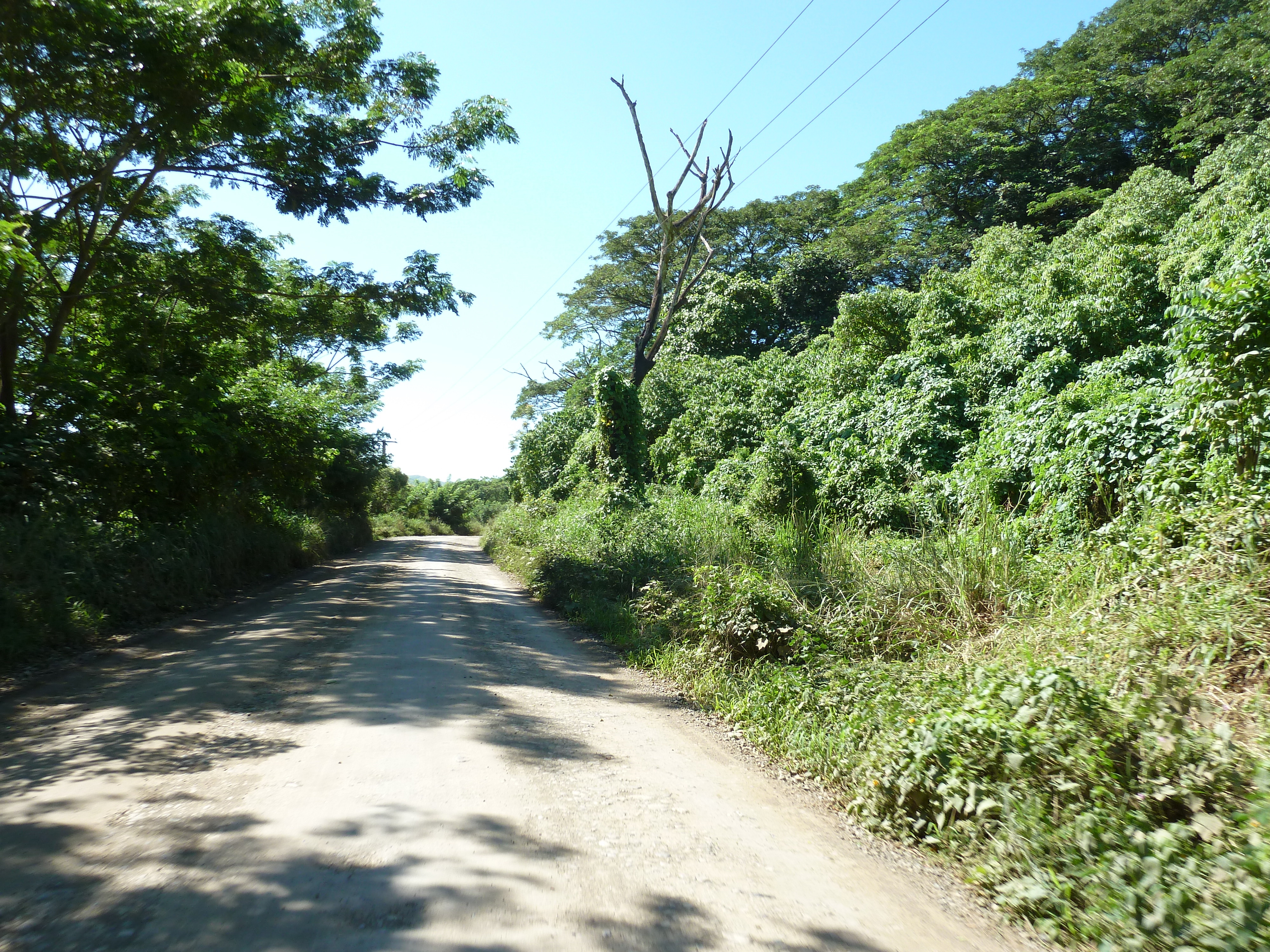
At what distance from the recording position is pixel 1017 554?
7.46 m

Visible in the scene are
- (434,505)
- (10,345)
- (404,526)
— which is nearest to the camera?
(10,345)

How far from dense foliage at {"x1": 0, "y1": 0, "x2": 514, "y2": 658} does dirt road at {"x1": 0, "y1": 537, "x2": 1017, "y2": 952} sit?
→ 141 inches

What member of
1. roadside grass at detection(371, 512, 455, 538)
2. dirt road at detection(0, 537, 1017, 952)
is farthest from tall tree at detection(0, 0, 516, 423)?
roadside grass at detection(371, 512, 455, 538)

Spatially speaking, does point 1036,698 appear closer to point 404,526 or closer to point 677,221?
point 677,221

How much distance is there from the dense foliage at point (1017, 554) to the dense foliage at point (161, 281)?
6.54m

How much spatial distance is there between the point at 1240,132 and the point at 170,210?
28195mm

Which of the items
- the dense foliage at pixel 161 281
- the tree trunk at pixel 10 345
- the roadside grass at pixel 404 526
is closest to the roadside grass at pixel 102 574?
the dense foliage at pixel 161 281

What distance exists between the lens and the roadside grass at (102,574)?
810 centimetres

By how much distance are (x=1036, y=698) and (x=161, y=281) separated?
14389 mm

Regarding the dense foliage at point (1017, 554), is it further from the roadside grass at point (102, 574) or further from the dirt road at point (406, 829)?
the roadside grass at point (102, 574)

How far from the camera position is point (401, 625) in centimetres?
1076

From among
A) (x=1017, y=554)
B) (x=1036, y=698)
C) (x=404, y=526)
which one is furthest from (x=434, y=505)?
(x=1036, y=698)

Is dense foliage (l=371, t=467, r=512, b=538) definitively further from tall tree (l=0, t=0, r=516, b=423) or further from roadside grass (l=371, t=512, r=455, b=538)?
tall tree (l=0, t=0, r=516, b=423)

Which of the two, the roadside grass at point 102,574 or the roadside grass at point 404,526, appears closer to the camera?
the roadside grass at point 102,574
